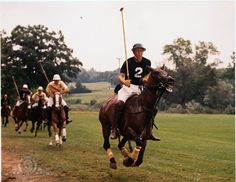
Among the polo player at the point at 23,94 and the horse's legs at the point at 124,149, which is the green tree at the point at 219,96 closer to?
the polo player at the point at 23,94

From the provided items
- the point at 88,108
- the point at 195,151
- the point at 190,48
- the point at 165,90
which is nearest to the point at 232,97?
the point at 190,48

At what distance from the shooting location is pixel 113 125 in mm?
9828

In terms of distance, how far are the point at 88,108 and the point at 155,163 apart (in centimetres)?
2316

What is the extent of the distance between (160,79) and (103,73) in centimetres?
1856

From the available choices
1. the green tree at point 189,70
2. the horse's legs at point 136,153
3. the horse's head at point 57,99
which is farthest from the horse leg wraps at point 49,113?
the green tree at point 189,70

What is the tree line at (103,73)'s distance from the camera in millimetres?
29250

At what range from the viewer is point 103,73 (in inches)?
1061

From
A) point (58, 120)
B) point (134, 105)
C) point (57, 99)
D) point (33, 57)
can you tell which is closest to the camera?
point (134, 105)

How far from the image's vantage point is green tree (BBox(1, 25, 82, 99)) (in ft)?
93.8

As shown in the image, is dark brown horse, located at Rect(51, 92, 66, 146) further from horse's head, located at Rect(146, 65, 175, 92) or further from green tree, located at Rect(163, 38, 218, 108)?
green tree, located at Rect(163, 38, 218, 108)

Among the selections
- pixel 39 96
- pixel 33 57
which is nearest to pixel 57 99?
pixel 39 96

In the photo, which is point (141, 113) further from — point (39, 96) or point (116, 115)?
point (39, 96)

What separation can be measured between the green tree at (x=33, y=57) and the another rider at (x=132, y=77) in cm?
1757

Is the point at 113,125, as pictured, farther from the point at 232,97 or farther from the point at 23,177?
the point at 232,97
